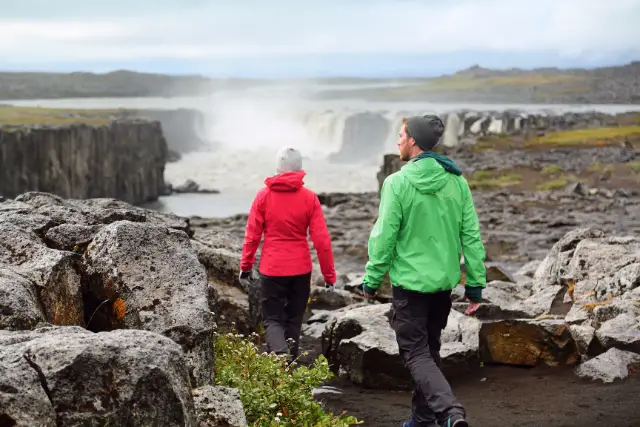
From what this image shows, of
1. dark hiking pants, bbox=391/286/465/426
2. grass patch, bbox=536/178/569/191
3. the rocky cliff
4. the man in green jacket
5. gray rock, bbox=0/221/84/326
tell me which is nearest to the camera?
dark hiking pants, bbox=391/286/465/426

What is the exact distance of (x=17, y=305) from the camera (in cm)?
720

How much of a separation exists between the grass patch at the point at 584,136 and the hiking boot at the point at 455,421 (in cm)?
5992

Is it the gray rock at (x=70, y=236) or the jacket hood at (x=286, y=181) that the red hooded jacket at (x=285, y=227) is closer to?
the jacket hood at (x=286, y=181)

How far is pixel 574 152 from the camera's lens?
5906cm

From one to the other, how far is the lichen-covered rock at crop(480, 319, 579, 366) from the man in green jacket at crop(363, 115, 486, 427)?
3371 millimetres

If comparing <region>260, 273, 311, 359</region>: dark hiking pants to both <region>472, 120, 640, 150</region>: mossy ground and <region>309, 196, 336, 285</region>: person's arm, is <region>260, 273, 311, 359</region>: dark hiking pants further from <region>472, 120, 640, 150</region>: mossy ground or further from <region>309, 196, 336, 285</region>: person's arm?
<region>472, 120, 640, 150</region>: mossy ground

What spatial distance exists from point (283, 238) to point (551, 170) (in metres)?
41.1

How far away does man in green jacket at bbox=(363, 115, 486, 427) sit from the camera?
788 centimetres

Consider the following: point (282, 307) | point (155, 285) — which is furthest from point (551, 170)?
point (155, 285)

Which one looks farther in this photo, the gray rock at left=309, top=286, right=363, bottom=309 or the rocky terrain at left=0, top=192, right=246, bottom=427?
the gray rock at left=309, top=286, right=363, bottom=309

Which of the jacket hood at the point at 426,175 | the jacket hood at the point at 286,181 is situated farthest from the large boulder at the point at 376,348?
the jacket hood at the point at 426,175

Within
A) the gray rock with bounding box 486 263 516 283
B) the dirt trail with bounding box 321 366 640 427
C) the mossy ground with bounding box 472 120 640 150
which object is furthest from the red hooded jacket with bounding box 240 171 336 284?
the mossy ground with bounding box 472 120 640 150

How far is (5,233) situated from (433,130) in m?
4.09

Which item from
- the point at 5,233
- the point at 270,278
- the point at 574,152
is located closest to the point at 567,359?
the point at 270,278
